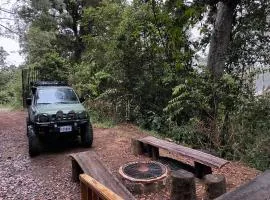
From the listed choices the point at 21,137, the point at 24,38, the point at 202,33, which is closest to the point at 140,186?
the point at 21,137

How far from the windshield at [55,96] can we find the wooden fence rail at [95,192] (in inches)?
195

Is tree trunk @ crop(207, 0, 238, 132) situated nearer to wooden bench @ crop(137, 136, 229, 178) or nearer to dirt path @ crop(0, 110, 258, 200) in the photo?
dirt path @ crop(0, 110, 258, 200)

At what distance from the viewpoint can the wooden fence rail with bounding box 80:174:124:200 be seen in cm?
311

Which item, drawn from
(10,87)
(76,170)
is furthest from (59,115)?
(10,87)

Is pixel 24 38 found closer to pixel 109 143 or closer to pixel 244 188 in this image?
pixel 109 143

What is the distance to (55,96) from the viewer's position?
8.89m

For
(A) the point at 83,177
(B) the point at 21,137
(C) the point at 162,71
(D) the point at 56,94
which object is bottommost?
(B) the point at 21,137

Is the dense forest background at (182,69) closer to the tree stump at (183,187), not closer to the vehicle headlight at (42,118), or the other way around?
the tree stump at (183,187)

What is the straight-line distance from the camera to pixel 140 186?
18.3ft

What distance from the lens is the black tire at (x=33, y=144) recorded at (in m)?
7.77

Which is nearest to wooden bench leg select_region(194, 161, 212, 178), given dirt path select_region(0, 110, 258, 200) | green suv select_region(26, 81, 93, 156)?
dirt path select_region(0, 110, 258, 200)

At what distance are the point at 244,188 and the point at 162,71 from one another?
27.2ft

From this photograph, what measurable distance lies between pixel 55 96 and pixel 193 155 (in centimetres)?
443

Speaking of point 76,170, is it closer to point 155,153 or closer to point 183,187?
point 155,153
